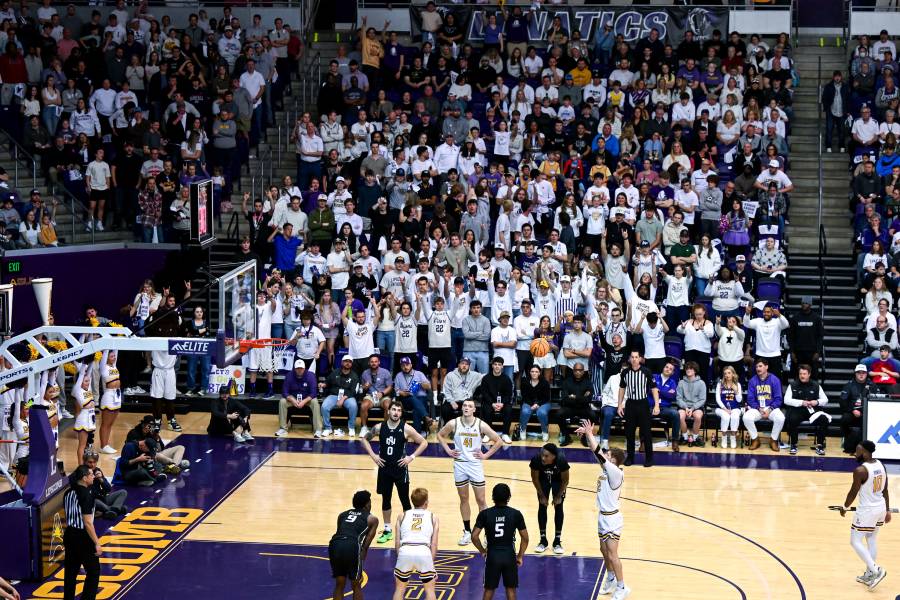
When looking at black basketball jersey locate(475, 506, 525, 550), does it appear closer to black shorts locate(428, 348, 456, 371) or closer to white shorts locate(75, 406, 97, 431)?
white shorts locate(75, 406, 97, 431)

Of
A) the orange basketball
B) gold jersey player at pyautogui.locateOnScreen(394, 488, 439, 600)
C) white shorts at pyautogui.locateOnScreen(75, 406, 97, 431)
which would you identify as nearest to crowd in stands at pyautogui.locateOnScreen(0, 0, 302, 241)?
white shorts at pyautogui.locateOnScreen(75, 406, 97, 431)

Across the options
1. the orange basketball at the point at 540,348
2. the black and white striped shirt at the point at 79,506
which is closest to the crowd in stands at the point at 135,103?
the orange basketball at the point at 540,348

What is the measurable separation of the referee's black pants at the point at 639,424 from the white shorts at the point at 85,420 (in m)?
8.59

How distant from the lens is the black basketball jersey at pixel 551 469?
16766 millimetres

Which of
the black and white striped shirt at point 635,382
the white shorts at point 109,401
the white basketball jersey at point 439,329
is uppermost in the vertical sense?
the white basketball jersey at point 439,329

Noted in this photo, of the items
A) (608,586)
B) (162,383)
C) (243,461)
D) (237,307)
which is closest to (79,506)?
(237,307)

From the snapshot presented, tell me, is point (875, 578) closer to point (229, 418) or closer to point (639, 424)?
point (639, 424)

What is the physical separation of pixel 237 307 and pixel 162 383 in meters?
4.51

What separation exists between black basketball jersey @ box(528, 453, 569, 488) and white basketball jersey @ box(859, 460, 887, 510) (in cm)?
359

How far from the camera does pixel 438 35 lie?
3147cm

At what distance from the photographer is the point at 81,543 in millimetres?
14789

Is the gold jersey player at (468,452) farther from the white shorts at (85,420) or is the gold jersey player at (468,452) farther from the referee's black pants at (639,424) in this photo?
the white shorts at (85,420)

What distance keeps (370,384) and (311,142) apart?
695cm

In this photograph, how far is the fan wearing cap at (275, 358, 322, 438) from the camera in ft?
77.2
